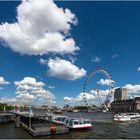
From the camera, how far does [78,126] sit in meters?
74.9

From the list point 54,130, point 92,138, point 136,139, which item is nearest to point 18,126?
point 54,130

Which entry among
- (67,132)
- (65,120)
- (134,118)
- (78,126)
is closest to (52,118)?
(65,120)

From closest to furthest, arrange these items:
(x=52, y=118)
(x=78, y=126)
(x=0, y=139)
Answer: (x=0, y=139) < (x=78, y=126) < (x=52, y=118)

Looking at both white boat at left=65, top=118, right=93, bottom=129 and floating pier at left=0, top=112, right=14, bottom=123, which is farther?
floating pier at left=0, top=112, right=14, bottom=123

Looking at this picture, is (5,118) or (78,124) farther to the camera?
(5,118)

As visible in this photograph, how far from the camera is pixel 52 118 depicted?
9194cm

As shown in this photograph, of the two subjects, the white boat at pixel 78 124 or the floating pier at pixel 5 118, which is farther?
the floating pier at pixel 5 118

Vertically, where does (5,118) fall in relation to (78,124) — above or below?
above

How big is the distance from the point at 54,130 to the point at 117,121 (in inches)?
2078

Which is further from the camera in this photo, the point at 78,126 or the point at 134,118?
the point at 134,118

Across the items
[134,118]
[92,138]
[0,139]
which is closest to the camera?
[0,139]

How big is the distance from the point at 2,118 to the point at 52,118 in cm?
1891

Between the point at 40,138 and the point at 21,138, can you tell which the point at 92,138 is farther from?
the point at 21,138

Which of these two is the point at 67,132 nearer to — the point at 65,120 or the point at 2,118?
the point at 65,120
